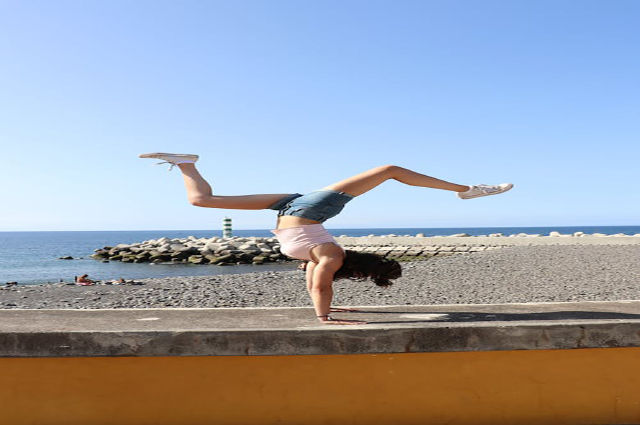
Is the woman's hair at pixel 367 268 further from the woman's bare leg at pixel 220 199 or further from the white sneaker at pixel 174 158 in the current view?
the white sneaker at pixel 174 158

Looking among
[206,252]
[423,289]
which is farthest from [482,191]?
[206,252]

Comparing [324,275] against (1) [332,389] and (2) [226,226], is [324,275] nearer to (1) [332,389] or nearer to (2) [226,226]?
(1) [332,389]

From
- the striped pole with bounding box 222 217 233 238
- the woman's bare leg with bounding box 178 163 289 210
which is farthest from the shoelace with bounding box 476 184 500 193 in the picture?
the striped pole with bounding box 222 217 233 238

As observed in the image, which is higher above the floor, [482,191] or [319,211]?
[482,191]

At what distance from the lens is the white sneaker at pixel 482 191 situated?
3.21 metres

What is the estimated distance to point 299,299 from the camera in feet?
33.5

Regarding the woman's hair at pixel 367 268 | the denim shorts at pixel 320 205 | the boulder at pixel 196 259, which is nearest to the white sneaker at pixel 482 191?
the woman's hair at pixel 367 268

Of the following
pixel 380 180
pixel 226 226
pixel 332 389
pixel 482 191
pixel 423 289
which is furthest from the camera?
pixel 226 226

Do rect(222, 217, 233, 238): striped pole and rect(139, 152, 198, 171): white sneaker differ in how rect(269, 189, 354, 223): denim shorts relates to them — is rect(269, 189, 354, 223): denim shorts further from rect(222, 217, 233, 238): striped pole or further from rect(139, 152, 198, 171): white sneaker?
rect(222, 217, 233, 238): striped pole

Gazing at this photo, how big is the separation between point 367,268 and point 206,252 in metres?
26.6

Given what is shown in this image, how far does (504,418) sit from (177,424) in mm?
1567

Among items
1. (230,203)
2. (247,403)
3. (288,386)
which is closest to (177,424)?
(247,403)

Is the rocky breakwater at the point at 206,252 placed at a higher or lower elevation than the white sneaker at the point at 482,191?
lower

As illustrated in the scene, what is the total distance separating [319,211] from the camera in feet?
9.47
